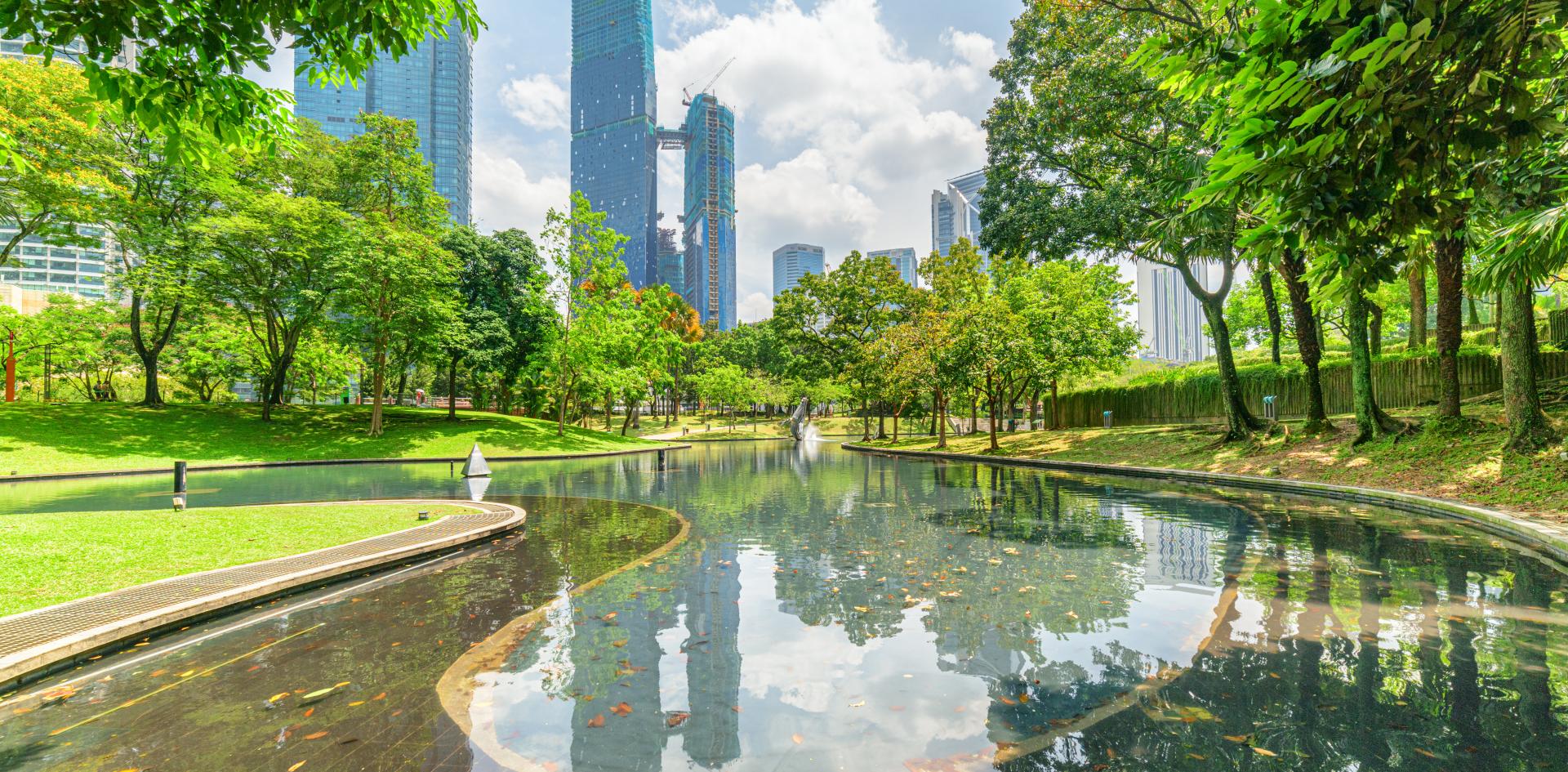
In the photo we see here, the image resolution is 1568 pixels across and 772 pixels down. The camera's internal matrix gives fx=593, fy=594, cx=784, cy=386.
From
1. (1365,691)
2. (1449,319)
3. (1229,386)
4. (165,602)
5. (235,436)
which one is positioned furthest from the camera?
(235,436)

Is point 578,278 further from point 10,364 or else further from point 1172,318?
point 1172,318

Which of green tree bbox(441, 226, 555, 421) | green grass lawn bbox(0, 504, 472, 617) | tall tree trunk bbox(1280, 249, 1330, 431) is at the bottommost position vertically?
green grass lawn bbox(0, 504, 472, 617)

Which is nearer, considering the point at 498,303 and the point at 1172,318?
the point at 498,303

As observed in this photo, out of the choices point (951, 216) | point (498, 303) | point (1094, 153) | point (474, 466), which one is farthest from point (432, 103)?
point (1094, 153)

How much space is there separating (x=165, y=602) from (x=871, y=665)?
6787 mm

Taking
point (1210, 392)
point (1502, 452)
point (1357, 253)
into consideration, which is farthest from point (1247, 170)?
point (1210, 392)

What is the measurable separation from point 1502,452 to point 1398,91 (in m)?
14.6

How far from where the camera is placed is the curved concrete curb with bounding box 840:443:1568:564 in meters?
8.49

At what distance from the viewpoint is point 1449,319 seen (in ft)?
50.1

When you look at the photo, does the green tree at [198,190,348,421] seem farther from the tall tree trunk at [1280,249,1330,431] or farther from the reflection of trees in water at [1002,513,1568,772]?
the tall tree trunk at [1280,249,1330,431]

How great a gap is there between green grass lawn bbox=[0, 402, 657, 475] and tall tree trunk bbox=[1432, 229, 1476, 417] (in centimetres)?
3321

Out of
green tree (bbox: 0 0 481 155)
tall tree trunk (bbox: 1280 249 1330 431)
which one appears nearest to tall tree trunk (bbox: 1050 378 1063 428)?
tall tree trunk (bbox: 1280 249 1330 431)

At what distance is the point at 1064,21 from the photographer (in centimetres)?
2008

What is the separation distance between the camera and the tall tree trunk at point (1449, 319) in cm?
1458
